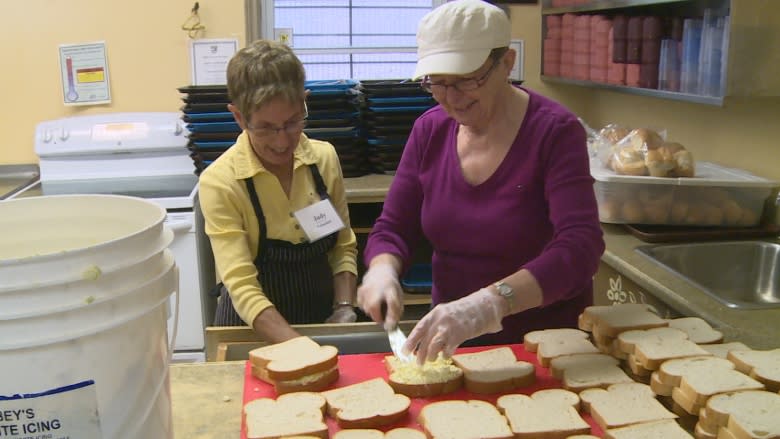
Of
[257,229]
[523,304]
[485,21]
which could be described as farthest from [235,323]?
[485,21]

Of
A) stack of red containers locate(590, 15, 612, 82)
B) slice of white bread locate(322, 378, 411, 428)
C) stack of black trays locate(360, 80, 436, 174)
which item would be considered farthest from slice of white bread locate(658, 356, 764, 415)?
stack of black trays locate(360, 80, 436, 174)

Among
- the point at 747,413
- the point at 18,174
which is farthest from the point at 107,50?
the point at 747,413

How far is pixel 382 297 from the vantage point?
157 centimetres

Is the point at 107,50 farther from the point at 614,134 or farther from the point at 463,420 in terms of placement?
the point at 463,420

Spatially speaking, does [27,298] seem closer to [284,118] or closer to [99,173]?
[284,118]

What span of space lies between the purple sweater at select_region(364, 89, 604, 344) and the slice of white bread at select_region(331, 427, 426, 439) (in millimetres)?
425

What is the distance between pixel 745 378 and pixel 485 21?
2.92ft

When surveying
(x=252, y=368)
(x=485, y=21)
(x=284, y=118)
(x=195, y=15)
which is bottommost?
(x=252, y=368)

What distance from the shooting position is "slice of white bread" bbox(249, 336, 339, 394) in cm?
141

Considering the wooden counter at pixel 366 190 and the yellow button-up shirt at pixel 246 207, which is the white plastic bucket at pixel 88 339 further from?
the wooden counter at pixel 366 190

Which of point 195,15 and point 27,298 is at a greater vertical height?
point 195,15

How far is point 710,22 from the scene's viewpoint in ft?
7.81

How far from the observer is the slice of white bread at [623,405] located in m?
1.25

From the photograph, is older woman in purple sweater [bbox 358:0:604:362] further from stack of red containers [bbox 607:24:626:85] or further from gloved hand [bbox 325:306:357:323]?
stack of red containers [bbox 607:24:626:85]
